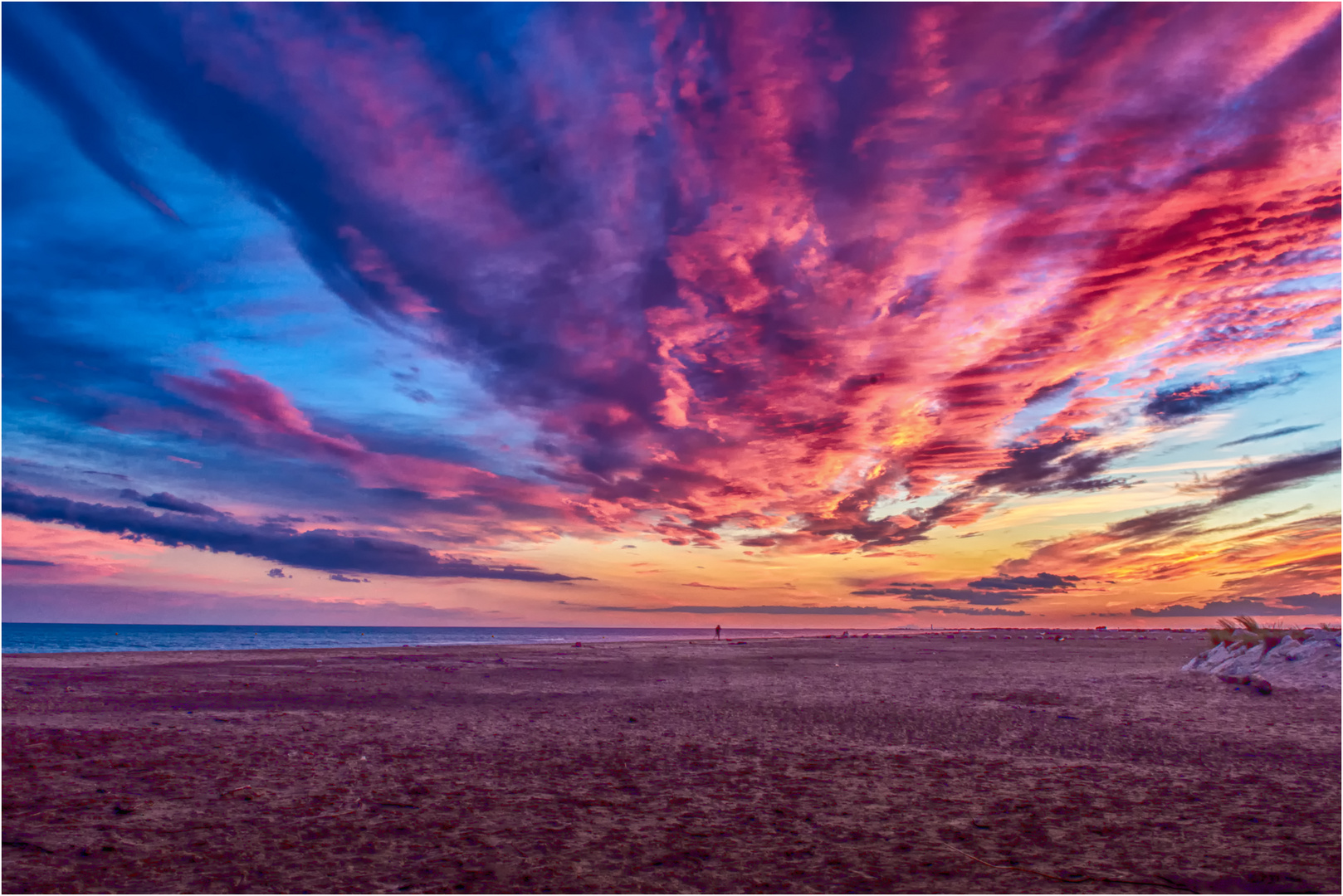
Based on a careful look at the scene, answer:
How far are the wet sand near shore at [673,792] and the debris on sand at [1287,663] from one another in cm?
161

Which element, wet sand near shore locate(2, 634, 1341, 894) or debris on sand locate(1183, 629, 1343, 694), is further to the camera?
debris on sand locate(1183, 629, 1343, 694)

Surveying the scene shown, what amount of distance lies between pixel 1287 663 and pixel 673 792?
24043 mm

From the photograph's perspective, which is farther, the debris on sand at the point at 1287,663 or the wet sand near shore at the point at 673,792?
the debris on sand at the point at 1287,663

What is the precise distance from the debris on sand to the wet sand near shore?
5.29 ft

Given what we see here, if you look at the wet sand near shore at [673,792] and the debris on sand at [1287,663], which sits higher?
the debris on sand at [1287,663]

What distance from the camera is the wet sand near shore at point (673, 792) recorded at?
6.75m

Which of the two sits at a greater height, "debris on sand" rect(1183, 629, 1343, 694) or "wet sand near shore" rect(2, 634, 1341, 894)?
"debris on sand" rect(1183, 629, 1343, 694)

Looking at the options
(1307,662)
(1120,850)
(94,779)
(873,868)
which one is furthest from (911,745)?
(1307,662)

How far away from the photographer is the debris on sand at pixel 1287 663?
808 inches

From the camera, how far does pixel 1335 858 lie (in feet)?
22.9

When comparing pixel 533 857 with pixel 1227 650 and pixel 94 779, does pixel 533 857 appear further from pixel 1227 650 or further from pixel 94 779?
pixel 1227 650

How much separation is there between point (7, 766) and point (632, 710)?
1234 cm

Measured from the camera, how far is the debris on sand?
808 inches

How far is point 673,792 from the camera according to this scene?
987 centimetres
